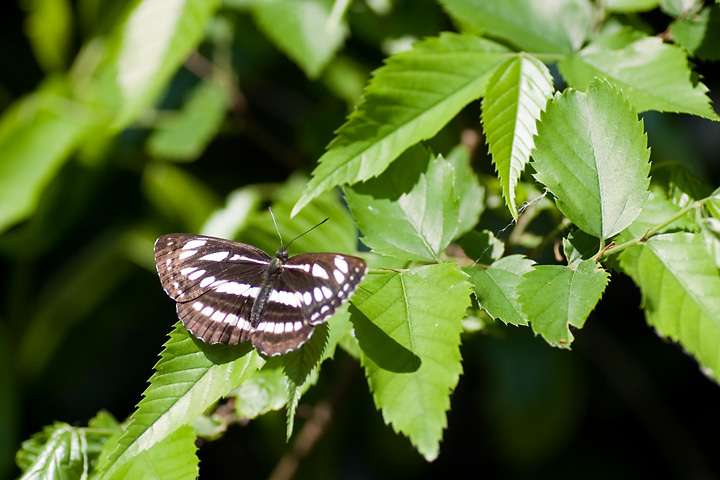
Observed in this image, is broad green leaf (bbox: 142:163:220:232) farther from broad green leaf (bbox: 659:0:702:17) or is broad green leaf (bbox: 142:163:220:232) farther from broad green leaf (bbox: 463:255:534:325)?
broad green leaf (bbox: 659:0:702:17)

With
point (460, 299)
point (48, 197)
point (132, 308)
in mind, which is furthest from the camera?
point (132, 308)

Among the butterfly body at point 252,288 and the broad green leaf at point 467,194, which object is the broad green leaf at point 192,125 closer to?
the butterfly body at point 252,288

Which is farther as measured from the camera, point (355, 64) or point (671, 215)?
point (355, 64)

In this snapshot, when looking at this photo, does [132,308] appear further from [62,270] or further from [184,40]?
[184,40]

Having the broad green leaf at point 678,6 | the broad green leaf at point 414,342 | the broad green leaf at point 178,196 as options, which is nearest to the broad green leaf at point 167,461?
the broad green leaf at point 414,342

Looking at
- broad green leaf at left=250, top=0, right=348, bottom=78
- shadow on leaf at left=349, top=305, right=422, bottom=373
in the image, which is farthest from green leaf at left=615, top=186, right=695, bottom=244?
broad green leaf at left=250, top=0, right=348, bottom=78

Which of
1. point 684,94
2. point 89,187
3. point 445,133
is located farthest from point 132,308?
point 684,94
